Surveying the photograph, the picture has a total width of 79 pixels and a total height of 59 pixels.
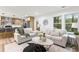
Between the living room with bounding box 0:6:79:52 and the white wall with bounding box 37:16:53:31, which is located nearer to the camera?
the living room with bounding box 0:6:79:52

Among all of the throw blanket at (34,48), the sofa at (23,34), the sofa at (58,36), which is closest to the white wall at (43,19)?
the sofa at (58,36)

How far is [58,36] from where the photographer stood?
203cm

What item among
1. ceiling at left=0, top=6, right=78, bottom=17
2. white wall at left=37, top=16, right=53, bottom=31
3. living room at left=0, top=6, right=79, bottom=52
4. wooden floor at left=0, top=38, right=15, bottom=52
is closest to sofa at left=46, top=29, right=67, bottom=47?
living room at left=0, top=6, right=79, bottom=52

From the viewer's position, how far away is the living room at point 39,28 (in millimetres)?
1953

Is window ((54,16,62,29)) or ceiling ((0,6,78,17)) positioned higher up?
ceiling ((0,6,78,17))

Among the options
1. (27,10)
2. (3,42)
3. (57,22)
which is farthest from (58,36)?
(3,42)

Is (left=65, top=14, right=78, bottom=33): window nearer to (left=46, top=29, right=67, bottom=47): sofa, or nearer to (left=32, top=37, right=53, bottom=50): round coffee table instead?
(left=46, top=29, right=67, bottom=47): sofa

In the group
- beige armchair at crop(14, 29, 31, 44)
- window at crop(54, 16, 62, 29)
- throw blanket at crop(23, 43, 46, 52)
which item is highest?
window at crop(54, 16, 62, 29)

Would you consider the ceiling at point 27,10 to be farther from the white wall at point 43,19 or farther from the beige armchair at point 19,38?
the beige armchair at point 19,38

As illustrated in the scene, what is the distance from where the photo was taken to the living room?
6.41 ft

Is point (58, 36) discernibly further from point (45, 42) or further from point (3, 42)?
point (3, 42)

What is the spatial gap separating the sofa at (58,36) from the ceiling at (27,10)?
0.45m
